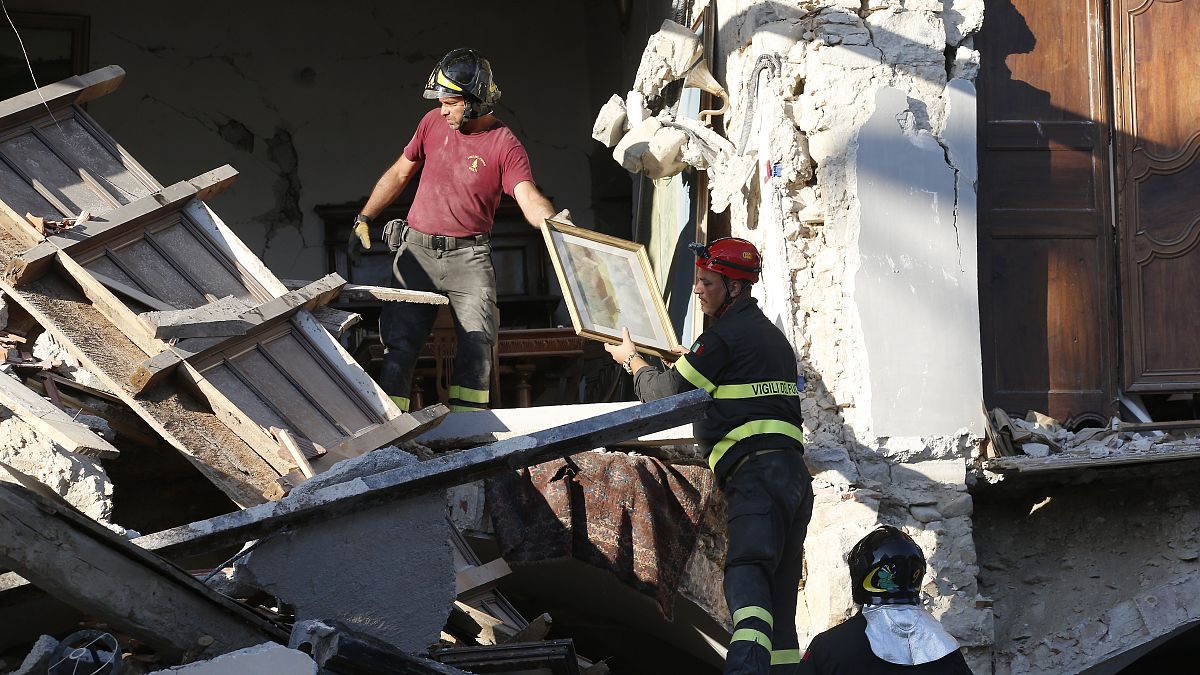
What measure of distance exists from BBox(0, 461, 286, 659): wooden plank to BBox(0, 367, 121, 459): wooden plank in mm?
1177

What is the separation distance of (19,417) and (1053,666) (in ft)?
15.4

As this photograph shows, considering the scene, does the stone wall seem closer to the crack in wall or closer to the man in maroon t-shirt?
the man in maroon t-shirt

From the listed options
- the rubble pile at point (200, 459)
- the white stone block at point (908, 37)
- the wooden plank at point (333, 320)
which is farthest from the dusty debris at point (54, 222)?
the white stone block at point (908, 37)

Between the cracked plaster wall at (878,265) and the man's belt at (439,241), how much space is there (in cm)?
146

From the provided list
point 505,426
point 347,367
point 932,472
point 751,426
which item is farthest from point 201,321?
point 932,472

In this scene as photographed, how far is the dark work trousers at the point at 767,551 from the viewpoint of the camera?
4.64 m

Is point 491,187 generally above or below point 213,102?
below

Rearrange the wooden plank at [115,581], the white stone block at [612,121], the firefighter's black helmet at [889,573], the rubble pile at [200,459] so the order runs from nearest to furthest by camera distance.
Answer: the wooden plank at [115,581] → the rubble pile at [200,459] → the firefighter's black helmet at [889,573] → the white stone block at [612,121]

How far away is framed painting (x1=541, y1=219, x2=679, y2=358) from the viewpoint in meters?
5.91

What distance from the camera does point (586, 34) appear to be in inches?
394

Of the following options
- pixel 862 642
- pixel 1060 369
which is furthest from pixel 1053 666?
pixel 862 642

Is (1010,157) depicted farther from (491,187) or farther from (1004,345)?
(491,187)

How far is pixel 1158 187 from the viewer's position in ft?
21.2

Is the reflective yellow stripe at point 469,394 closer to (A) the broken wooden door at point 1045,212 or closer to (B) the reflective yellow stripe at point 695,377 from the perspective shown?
(B) the reflective yellow stripe at point 695,377
